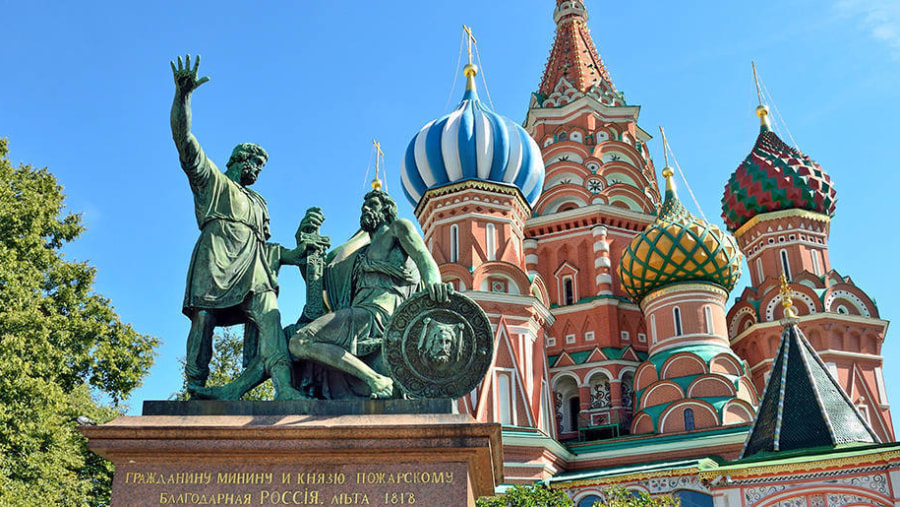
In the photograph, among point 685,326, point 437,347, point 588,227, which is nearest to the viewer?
point 437,347

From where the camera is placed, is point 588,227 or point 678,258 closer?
point 678,258

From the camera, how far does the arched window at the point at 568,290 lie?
31.4 m

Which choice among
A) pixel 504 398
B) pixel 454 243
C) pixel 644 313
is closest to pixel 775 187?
pixel 644 313

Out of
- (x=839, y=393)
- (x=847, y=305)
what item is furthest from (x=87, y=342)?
(x=847, y=305)

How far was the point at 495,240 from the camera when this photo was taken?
88.1 feet

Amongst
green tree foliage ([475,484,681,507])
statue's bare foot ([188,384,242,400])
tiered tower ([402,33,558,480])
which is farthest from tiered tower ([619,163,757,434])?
statue's bare foot ([188,384,242,400])

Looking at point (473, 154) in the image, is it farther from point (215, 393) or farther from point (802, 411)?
point (215, 393)

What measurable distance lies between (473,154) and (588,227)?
20.6ft

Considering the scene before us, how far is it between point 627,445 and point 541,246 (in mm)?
9327

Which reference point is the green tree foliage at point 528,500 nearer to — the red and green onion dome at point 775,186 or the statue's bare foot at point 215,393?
the statue's bare foot at point 215,393

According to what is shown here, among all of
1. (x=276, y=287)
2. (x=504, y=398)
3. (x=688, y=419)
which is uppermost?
(x=504, y=398)

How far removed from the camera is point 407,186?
2964 cm

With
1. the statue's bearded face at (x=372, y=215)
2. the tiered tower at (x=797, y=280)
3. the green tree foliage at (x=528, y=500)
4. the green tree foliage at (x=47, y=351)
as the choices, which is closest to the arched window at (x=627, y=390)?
the tiered tower at (x=797, y=280)

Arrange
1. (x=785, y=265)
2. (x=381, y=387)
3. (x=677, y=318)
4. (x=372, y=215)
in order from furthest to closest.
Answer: (x=785, y=265) < (x=677, y=318) < (x=372, y=215) < (x=381, y=387)
